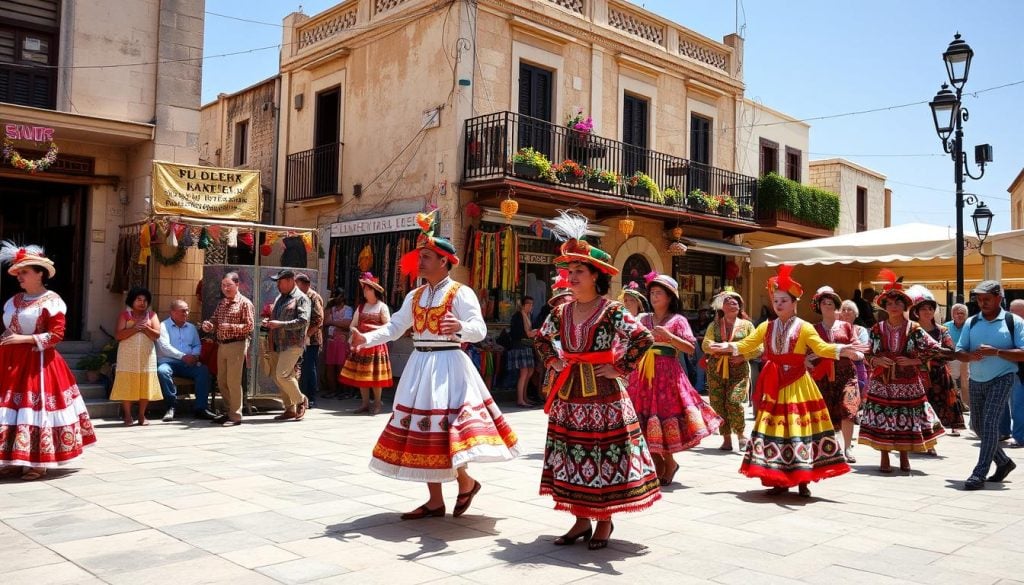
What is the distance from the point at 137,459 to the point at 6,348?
1514mm

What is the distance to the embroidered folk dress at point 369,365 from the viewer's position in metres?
11.6

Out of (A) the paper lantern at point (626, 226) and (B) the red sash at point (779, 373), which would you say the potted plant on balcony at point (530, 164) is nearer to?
(A) the paper lantern at point (626, 226)

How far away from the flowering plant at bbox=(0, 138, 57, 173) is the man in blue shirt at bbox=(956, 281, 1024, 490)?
11253 mm

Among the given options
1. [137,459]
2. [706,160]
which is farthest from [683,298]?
[137,459]

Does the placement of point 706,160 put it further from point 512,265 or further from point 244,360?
point 244,360

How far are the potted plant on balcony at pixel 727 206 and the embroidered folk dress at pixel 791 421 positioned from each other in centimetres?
1307

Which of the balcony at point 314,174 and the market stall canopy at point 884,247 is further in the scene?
the balcony at point 314,174

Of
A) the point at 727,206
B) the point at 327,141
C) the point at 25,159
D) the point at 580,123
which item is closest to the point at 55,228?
the point at 25,159

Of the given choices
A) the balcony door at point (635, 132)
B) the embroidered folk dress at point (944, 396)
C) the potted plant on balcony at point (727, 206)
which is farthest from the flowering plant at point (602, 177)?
the embroidered folk dress at point (944, 396)

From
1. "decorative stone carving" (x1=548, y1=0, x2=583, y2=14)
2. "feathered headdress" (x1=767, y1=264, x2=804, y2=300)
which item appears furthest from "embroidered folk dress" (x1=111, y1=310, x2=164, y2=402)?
"decorative stone carving" (x1=548, y1=0, x2=583, y2=14)

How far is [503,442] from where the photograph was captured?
216 inches

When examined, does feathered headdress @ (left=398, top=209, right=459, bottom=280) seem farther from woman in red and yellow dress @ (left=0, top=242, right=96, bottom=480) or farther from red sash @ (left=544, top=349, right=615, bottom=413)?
woman in red and yellow dress @ (left=0, top=242, right=96, bottom=480)

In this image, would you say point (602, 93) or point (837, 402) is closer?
point (837, 402)

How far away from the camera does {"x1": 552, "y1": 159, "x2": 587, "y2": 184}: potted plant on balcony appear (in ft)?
51.0
